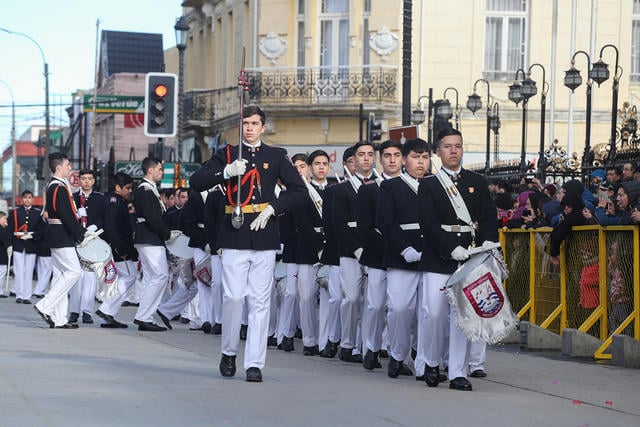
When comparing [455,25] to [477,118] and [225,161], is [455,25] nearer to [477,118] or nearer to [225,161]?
[477,118]

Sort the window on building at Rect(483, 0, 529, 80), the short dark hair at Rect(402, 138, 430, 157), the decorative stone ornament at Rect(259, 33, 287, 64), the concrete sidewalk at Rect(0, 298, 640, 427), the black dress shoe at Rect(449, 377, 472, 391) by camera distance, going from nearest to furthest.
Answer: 1. the concrete sidewalk at Rect(0, 298, 640, 427)
2. the black dress shoe at Rect(449, 377, 472, 391)
3. the short dark hair at Rect(402, 138, 430, 157)
4. the window on building at Rect(483, 0, 529, 80)
5. the decorative stone ornament at Rect(259, 33, 287, 64)

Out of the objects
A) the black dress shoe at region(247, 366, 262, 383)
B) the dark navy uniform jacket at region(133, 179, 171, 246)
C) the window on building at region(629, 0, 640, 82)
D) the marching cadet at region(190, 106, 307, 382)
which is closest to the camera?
the black dress shoe at region(247, 366, 262, 383)

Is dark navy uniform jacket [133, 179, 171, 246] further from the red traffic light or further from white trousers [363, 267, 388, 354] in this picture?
white trousers [363, 267, 388, 354]

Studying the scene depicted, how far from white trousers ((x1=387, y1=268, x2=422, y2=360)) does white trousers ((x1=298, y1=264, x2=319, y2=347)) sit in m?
2.80

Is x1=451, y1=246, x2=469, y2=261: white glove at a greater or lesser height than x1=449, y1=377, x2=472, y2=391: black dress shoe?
greater

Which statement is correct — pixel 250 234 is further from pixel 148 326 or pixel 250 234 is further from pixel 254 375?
pixel 148 326

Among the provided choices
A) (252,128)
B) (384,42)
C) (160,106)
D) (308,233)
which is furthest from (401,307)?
(384,42)

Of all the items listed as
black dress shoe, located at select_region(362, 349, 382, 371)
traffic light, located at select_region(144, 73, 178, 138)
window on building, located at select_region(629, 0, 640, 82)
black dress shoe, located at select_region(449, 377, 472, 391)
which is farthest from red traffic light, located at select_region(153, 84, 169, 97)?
window on building, located at select_region(629, 0, 640, 82)

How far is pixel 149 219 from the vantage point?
1766cm

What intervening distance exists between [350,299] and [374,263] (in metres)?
0.96

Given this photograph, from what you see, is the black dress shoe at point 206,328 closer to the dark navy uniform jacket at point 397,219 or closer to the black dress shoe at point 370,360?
the black dress shoe at point 370,360

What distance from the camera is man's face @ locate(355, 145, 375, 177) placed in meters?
14.1

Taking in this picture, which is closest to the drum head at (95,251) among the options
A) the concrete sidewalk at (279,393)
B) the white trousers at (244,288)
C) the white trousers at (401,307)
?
the concrete sidewalk at (279,393)

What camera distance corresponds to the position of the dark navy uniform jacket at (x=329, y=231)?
14375 mm
